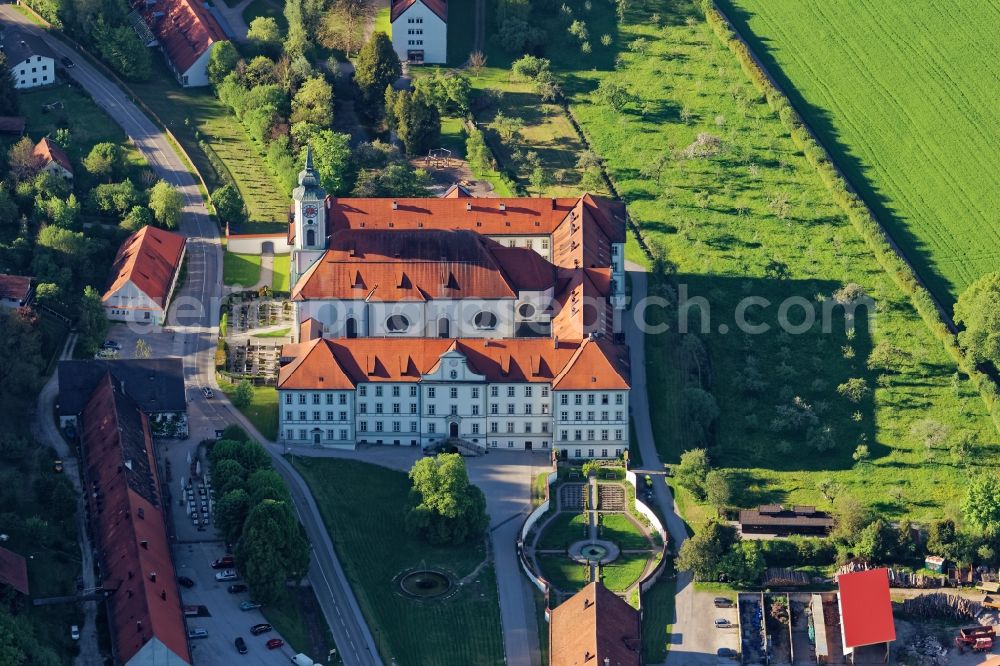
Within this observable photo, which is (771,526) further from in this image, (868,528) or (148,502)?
(148,502)

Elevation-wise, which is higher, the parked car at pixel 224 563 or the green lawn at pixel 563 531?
the green lawn at pixel 563 531

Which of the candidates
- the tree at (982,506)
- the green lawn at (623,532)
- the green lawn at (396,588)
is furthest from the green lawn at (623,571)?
the tree at (982,506)

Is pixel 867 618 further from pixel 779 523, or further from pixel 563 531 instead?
pixel 563 531

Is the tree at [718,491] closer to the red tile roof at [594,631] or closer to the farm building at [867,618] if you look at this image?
the farm building at [867,618]

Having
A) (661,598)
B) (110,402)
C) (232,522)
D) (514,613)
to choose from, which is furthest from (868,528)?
(110,402)

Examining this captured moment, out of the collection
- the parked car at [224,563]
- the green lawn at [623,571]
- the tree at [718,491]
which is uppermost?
the tree at [718,491]
